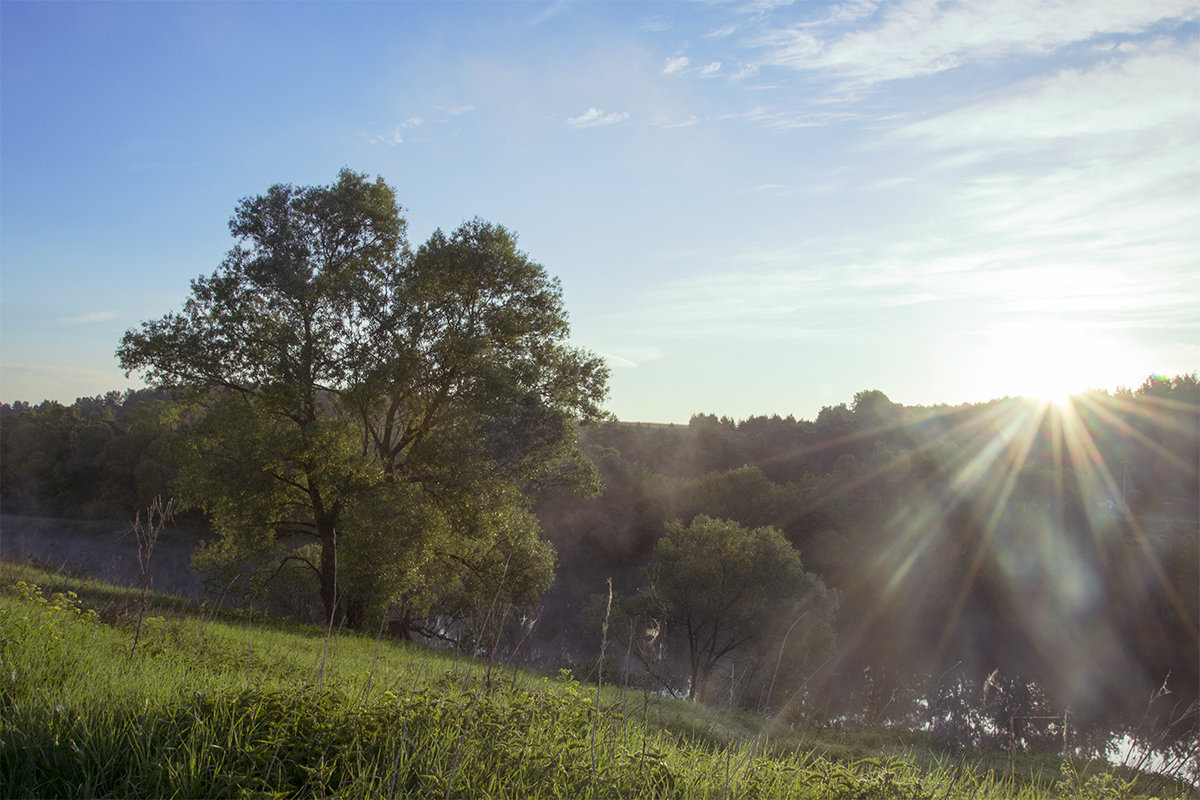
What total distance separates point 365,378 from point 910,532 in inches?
1247

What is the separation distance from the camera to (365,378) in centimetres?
1708

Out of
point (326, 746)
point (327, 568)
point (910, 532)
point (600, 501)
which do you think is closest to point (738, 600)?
point (327, 568)

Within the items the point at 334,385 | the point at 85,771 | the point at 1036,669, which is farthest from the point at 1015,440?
the point at 85,771

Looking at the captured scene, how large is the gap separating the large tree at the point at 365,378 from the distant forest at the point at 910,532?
6.40m

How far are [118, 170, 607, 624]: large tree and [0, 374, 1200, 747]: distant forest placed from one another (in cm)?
640

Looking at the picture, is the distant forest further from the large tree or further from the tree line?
the large tree

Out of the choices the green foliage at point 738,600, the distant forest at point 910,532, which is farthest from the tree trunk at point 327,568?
the green foliage at point 738,600

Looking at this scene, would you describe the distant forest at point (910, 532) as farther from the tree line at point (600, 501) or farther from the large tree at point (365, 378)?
the large tree at point (365, 378)

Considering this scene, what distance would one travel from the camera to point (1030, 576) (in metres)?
38.9

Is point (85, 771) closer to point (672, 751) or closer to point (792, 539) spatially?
point (672, 751)

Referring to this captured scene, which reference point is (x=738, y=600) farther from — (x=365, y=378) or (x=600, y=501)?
(x=600, y=501)

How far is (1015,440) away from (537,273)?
42.8m

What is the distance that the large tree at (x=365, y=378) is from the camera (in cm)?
1658

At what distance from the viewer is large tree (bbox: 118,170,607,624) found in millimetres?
16578
